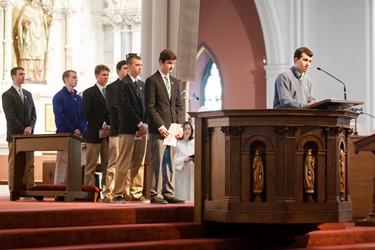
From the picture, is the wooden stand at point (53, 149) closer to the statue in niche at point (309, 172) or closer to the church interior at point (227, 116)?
the church interior at point (227, 116)

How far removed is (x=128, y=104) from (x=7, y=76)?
7.99 metres

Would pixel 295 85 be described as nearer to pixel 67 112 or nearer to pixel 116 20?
pixel 67 112

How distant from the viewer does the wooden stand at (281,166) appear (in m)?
7.80

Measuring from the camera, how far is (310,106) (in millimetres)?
8031

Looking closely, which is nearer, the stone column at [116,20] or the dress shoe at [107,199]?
the dress shoe at [107,199]

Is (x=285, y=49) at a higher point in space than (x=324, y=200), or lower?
higher

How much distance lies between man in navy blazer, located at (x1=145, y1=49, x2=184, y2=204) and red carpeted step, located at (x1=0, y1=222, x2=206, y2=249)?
2.88ft

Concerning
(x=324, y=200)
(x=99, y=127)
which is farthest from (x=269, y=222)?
(x=99, y=127)

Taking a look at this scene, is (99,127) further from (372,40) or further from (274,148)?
(372,40)

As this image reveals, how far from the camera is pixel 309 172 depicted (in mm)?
7898

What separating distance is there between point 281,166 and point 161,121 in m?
1.73

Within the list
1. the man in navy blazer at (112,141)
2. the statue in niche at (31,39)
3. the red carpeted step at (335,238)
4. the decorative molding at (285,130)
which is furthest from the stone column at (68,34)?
the decorative molding at (285,130)

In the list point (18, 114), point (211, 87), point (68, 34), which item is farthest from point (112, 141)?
point (211, 87)

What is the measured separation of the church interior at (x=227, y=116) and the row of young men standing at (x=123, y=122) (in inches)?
19.7
